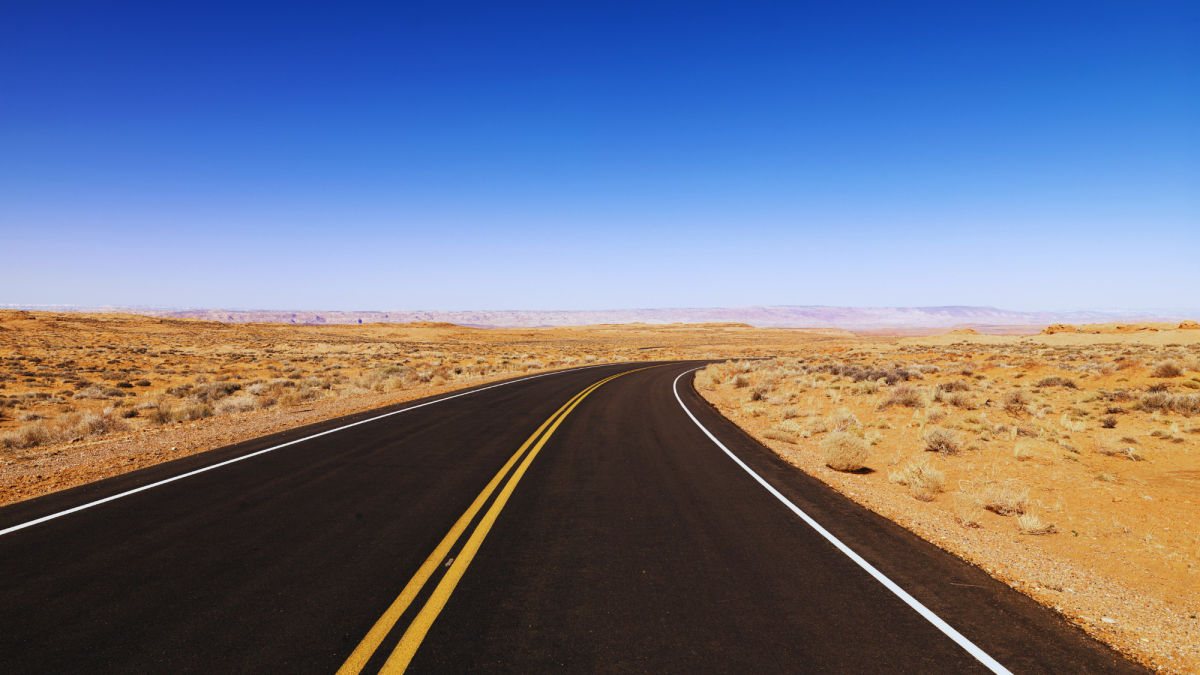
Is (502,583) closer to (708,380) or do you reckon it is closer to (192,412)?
(192,412)

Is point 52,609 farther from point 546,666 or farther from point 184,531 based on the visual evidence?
point 546,666

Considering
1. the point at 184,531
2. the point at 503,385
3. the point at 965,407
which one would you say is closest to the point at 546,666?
the point at 184,531

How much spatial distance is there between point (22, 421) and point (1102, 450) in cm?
2837

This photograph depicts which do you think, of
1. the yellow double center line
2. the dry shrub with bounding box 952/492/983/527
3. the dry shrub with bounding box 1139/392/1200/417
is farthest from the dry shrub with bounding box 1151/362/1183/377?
the yellow double center line

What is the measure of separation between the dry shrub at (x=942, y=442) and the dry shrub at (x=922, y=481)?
8.86ft

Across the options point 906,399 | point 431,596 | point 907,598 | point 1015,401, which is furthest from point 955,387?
point 431,596

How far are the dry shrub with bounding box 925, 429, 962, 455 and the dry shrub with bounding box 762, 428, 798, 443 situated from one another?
292 cm

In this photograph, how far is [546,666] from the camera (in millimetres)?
3252

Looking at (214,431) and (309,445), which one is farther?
(214,431)

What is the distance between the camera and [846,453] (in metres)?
9.95

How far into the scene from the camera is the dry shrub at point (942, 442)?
11609 mm

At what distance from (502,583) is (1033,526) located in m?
A: 7.01

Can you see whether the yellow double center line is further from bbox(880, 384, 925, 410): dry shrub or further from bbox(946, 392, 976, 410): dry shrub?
bbox(946, 392, 976, 410): dry shrub

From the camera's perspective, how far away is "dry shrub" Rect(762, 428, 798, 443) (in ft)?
41.0
